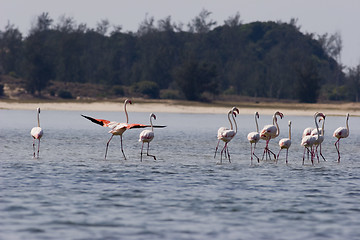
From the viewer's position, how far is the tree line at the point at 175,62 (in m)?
80.6

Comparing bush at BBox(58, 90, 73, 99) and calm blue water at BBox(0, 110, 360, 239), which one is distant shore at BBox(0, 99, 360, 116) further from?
calm blue water at BBox(0, 110, 360, 239)

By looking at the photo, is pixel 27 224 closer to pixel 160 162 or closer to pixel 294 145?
pixel 160 162

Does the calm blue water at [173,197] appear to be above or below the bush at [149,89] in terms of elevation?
below

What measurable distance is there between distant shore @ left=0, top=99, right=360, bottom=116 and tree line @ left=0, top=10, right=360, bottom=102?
15.3 ft

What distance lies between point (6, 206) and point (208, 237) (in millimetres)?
4283

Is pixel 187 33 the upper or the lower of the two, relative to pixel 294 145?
upper

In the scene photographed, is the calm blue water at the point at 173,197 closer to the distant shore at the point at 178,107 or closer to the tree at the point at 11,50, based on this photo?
the distant shore at the point at 178,107

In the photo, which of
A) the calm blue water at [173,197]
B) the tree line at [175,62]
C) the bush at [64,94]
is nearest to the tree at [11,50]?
the tree line at [175,62]

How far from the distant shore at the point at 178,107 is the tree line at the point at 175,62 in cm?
465

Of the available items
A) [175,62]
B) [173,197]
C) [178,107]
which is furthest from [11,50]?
[173,197]

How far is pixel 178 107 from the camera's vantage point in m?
72.4

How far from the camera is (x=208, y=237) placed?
10.4m

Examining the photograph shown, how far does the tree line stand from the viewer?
80.6 meters

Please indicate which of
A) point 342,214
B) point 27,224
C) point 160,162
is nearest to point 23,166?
point 160,162
